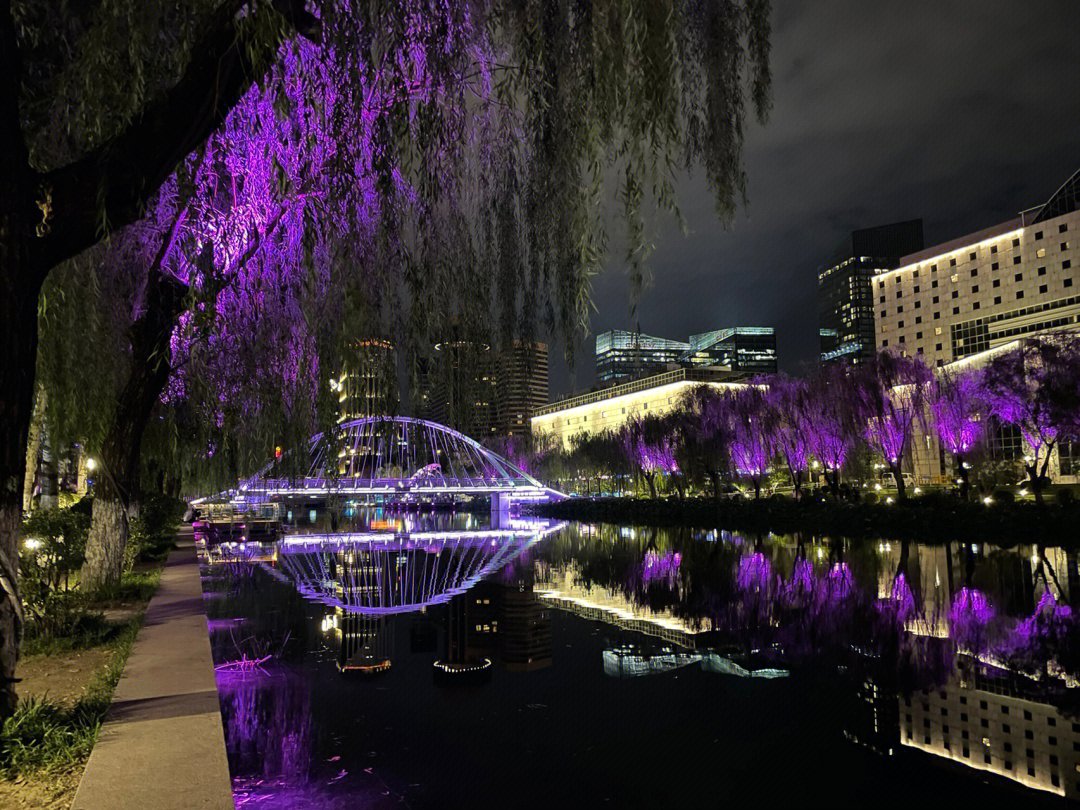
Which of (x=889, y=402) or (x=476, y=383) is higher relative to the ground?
(x=889, y=402)

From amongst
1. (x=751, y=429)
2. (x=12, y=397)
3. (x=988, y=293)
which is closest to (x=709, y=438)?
(x=751, y=429)

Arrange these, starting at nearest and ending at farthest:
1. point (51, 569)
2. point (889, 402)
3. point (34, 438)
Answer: point (51, 569), point (34, 438), point (889, 402)

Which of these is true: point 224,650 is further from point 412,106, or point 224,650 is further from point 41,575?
point 412,106

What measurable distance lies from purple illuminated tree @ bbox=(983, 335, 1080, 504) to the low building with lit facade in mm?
78209

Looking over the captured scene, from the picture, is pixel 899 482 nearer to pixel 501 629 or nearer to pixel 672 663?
pixel 501 629

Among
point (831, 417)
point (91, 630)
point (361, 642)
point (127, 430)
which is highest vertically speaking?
point (831, 417)

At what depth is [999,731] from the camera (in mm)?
6777

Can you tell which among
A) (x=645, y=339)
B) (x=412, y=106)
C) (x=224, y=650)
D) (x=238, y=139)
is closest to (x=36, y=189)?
(x=412, y=106)

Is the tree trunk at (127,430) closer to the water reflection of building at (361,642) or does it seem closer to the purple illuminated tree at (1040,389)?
the water reflection of building at (361,642)

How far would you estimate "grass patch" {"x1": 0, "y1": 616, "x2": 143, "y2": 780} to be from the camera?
4975mm

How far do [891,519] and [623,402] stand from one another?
105463 mm

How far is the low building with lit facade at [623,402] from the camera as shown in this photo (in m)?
120

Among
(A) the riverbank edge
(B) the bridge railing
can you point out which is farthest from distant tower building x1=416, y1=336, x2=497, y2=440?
(B) the bridge railing

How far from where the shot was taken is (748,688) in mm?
8398
